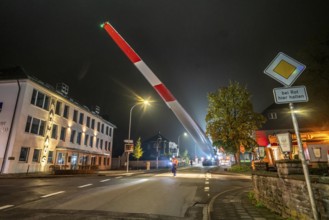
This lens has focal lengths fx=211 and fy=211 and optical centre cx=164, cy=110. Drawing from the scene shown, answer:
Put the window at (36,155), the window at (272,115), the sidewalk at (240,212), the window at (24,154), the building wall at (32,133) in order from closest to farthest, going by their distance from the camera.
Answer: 1. the sidewalk at (240,212)
2. the building wall at (32,133)
3. the window at (24,154)
4. the window at (36,155)
5. the window at (272,115)

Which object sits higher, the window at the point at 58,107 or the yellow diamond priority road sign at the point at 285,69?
the window at the point at 58,107

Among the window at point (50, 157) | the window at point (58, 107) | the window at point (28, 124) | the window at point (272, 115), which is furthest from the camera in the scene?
the window at point (272, 115)

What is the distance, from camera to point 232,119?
88.8ft

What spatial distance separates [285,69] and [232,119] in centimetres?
2375

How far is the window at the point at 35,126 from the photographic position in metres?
23.9

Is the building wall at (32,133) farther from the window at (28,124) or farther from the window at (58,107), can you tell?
the window at (58,107)

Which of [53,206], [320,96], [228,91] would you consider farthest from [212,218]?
[228,91]

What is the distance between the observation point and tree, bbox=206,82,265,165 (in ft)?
86.2

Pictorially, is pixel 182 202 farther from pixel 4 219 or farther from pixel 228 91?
pixel 228 91

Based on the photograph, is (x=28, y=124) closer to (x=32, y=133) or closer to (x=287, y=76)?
(x=32, y=133)

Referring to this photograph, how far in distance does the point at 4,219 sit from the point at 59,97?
87.6ft

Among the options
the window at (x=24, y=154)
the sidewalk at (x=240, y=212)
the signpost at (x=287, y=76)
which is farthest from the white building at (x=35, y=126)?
the signpost at (x=287, y=76)

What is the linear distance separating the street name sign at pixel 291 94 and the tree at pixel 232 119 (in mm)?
23003

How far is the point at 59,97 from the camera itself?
96.3 feet
